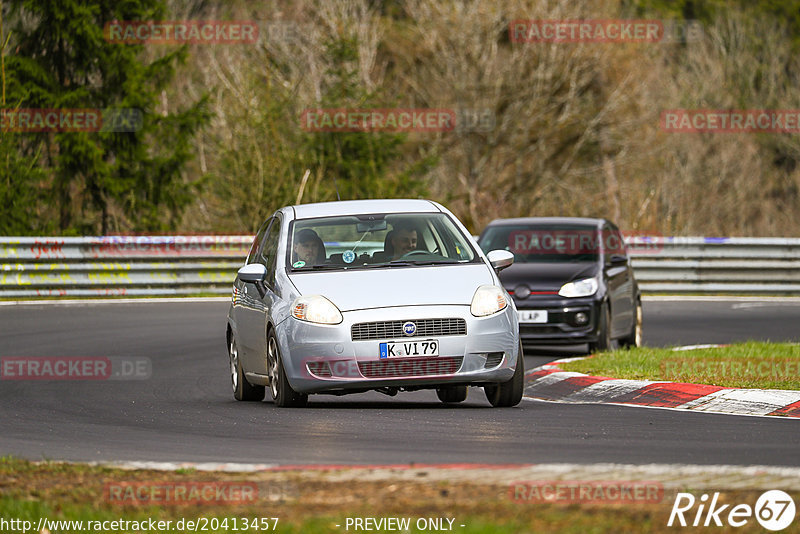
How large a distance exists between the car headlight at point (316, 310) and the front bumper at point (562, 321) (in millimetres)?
5841

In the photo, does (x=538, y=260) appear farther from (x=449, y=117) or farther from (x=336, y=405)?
(x=449, y=117)

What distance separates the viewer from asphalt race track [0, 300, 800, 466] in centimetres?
828

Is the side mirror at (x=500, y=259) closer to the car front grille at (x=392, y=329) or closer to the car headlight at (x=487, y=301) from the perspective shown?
the car headlight at (x=487, y=301)

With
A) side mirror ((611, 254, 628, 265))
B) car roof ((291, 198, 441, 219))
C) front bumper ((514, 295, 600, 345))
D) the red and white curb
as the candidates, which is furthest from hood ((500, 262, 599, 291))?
car roof ((291, 198, 441, 219))

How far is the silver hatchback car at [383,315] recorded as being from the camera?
10.7 m

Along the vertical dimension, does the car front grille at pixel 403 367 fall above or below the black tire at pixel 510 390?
above

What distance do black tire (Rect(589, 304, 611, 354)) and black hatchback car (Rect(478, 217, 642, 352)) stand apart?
0.04ft

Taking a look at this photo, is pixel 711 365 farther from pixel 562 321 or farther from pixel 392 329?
pixel 392 329

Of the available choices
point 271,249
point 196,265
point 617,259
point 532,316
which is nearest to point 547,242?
point 617,259

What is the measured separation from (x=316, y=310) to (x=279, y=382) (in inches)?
30.4

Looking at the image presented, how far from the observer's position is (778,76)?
59.3 m

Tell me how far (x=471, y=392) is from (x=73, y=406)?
3.58m

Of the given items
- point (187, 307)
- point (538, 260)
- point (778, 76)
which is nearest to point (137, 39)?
point (187, 307)

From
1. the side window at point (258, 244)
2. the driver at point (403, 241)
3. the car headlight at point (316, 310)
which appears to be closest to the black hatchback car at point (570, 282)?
the side window at point (258, 244)
